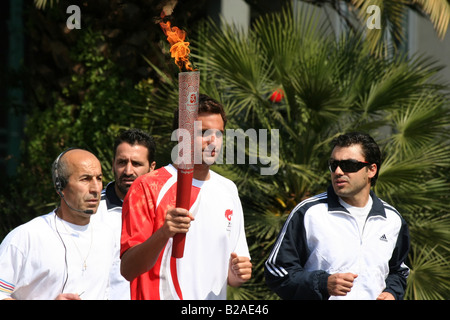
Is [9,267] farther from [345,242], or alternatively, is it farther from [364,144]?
[364,144]

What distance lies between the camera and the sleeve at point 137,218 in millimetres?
3298

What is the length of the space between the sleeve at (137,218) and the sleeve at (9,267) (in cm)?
46

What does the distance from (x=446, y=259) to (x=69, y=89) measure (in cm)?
391

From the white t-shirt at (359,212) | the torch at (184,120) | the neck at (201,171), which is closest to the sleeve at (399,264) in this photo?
the white t-shirt at (359,212)

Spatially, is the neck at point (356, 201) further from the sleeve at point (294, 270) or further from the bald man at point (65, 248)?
the bald man at point (65, 248)

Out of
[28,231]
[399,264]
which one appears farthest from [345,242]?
[28,231]

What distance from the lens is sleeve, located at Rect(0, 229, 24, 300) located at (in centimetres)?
330

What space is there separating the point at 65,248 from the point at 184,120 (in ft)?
2.93

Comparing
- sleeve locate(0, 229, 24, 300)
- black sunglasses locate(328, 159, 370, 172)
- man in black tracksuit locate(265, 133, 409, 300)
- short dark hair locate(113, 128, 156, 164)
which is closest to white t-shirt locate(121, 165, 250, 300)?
sleeve locate(0, 229, 24, 300)

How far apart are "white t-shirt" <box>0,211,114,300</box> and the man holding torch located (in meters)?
0.28

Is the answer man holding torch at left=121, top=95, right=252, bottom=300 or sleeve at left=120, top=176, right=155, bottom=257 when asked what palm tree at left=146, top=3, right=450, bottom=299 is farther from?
sleeve at left=120, top=176, right=155, bottom=257

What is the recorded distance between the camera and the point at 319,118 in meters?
6.60

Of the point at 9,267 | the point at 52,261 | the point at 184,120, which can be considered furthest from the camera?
the point at 52,261
